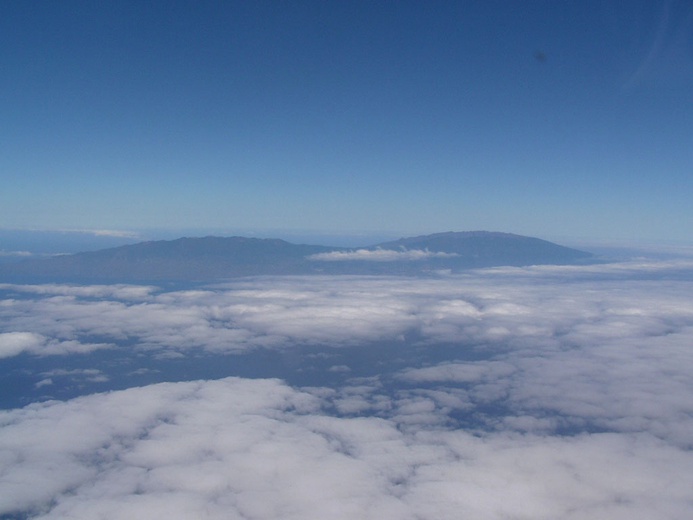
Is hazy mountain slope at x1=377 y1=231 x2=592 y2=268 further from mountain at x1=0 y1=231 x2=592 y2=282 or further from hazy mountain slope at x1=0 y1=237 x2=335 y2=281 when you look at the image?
hazy mountain slope at x1=0 y1=237 x2=335 y2=281

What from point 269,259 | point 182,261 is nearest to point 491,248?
point 269,259

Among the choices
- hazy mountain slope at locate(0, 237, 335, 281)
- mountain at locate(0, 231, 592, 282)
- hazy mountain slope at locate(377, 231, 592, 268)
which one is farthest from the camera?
hazy mountain slope at locate(377, 231, 592, 268)

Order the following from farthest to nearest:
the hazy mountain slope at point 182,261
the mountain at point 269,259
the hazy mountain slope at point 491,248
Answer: the hazy mountain slope at point 491,248 → the mountain at point 269,259 → the hazy mountain slope at point 182,261

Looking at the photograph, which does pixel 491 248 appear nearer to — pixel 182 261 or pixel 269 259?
pixel 269 259

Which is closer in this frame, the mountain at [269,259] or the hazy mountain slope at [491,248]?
the mountain at [269,259]

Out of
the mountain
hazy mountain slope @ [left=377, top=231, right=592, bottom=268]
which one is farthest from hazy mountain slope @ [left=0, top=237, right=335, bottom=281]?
hazy mountain slope @ [left=377, top=231, right=592, bottom=268]

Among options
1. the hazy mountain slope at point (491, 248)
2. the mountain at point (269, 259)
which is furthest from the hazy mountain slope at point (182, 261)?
the hazy mountain slope at point (491, 248)

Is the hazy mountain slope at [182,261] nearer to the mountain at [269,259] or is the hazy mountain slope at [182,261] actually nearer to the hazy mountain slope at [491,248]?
the mountain at [269,259]

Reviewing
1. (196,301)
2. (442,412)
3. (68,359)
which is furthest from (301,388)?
(196,301)

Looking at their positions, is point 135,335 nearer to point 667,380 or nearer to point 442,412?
point 442,412
